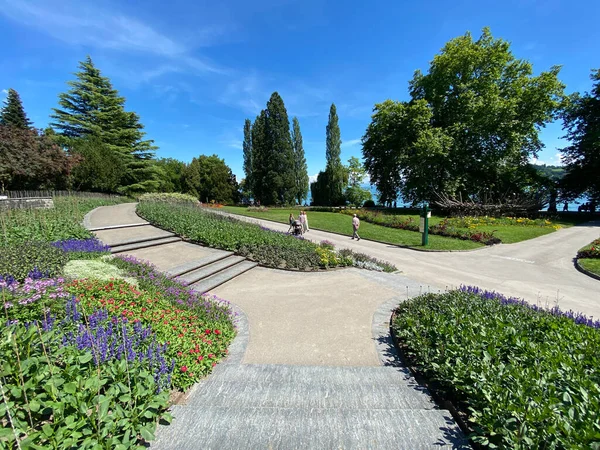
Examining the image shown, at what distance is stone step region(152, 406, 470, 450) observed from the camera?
2.03m

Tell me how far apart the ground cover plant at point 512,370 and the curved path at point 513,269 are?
294 cm

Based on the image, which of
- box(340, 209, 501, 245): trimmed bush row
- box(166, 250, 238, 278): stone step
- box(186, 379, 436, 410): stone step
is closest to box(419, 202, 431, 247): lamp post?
box(340, 209, 501, 245): trimmed bush row

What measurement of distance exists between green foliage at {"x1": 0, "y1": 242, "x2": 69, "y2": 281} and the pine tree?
42803 mm

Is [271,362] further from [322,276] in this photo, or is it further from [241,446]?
[322,276]

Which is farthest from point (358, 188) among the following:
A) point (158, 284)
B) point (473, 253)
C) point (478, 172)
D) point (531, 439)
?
point (531, 439)

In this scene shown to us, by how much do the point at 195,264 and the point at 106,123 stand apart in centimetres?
3550

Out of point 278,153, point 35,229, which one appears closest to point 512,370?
point 35,229

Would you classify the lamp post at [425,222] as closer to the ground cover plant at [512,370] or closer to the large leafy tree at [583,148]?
the ground cover plant at [512,370]

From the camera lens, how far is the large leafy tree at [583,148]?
2525cm

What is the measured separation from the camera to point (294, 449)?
2.00m

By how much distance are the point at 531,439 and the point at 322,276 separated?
6275 millimetres

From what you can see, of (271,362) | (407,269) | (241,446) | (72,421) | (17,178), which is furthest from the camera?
(17,178)

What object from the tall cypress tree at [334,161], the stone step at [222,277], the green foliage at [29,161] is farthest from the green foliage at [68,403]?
the tall cypress tree at [334,161]

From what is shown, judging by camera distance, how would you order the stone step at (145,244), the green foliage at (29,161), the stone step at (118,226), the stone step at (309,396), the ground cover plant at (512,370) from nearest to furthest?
the ground cover plant at (512,370)
the stone step at (309,396)
the stone step at (145,244)
the stone step at (118,226)
the green foliage at (29,161)
